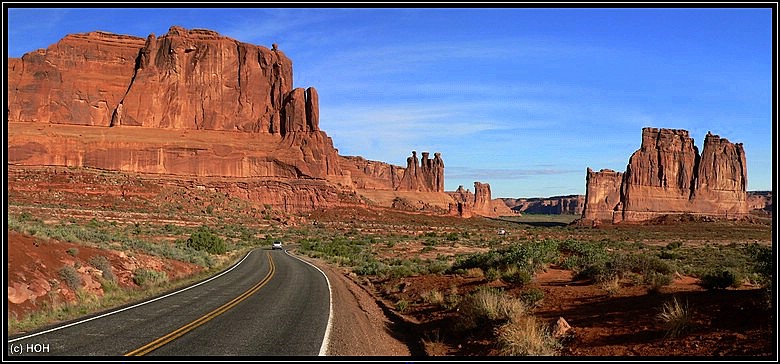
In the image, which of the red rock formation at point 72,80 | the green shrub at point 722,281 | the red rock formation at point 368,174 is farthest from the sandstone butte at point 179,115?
the green shrub at point 722,281

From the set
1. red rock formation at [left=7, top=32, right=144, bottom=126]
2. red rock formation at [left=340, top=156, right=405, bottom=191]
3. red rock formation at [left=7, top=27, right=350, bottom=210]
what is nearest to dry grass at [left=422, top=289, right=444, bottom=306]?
red rock formation at [left=7, top=27, right=350, bottom=210]

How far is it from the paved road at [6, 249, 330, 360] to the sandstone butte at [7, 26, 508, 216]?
8091 centimetres

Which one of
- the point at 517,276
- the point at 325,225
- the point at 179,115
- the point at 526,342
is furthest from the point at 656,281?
the point at 179,115

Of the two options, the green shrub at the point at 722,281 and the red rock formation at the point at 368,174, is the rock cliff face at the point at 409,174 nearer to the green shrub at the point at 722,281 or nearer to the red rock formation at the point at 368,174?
the red rock formation at the point at 368,174

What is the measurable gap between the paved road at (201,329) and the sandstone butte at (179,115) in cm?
8091

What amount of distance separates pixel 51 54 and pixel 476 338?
114601 millimetres

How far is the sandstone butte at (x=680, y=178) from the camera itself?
13650 cm

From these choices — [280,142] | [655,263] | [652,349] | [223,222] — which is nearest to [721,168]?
[280,142]

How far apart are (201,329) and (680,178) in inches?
5943

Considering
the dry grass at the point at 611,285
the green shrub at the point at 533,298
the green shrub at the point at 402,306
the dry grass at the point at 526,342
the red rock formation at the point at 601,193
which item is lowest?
the green shrub at the point at 402,306

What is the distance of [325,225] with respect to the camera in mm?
87438

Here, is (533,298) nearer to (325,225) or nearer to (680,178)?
(325,225)

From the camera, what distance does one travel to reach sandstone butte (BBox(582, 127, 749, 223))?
13650cm

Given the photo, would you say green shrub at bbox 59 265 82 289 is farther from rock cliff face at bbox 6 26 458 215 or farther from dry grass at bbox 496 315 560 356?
rock cliff face at bbox 6 26 458 215
